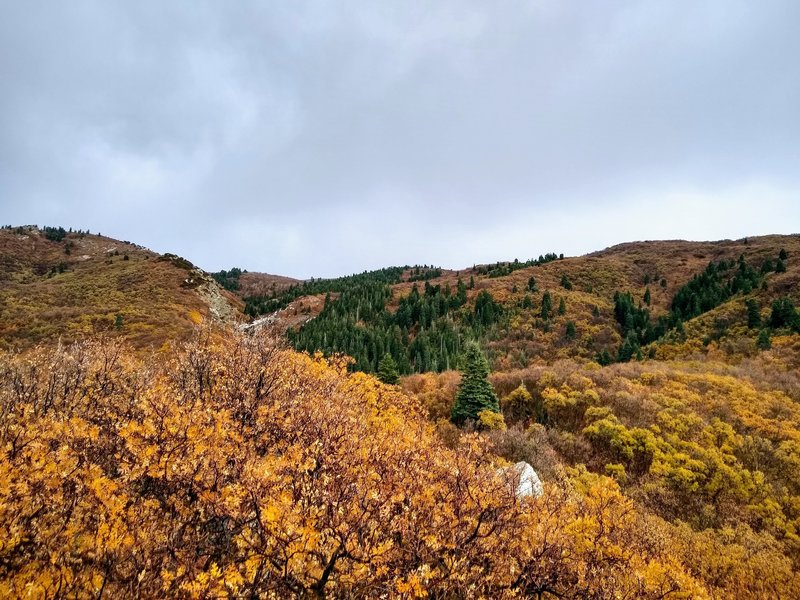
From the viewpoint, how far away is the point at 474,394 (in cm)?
4478

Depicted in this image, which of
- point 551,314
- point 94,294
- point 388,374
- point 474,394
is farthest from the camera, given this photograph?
point 94,294

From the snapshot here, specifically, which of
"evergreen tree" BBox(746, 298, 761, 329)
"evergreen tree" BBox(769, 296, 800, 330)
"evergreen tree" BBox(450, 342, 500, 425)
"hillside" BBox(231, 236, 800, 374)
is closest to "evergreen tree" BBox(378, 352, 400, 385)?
"evergreen tree" BBox(450, 342, 500, 425)

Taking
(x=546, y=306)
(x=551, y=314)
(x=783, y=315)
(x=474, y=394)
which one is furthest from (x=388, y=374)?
(x=546, y=306)

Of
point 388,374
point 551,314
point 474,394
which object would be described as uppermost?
point 551,314

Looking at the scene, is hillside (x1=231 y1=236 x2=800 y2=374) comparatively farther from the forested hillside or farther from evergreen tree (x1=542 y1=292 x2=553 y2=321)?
the forested hillside

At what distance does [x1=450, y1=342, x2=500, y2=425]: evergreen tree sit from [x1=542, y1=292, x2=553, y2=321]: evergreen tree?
220 feet

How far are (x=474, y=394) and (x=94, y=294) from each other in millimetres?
111656

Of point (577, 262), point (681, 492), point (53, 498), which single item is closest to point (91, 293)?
point (53, 498)

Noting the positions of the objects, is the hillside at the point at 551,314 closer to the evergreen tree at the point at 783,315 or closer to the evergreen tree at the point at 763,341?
the evergreen tree at the point at 763,341

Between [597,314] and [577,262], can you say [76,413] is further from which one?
[577,262]

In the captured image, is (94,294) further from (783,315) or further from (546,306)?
(783,315)

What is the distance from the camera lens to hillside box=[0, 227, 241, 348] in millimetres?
80812

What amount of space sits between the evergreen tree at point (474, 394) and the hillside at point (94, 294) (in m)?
58.5

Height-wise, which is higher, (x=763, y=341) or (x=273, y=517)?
(x=273, y=517)
